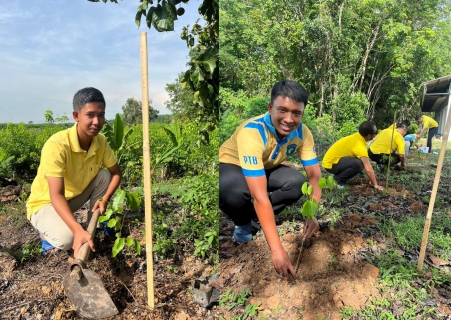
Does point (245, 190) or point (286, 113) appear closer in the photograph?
point (286, 113)

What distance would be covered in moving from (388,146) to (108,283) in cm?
305

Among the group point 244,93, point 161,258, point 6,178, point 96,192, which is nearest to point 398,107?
point 244,93

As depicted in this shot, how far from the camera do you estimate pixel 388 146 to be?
11.3ft

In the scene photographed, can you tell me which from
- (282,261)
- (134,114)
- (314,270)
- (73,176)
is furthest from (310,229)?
(134,114)

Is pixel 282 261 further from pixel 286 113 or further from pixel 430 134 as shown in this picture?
pixel 430 134

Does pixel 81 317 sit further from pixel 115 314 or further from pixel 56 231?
pixel 56 231

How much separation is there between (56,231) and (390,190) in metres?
2.66

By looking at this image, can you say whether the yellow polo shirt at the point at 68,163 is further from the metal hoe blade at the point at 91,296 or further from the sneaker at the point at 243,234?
the sneaker at the point at 243,234

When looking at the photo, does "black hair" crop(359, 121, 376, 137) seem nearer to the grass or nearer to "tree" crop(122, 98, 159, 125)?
the grass

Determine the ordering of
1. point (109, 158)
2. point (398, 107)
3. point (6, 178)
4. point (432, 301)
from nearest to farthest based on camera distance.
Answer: point (432, 301), point (109, 158), point (398, 107), point (6, 178)

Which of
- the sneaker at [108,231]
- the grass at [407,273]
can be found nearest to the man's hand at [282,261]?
the grass at [407,273]

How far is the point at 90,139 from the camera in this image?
1.95m

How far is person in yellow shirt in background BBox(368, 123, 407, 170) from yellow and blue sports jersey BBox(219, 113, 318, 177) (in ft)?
6.12

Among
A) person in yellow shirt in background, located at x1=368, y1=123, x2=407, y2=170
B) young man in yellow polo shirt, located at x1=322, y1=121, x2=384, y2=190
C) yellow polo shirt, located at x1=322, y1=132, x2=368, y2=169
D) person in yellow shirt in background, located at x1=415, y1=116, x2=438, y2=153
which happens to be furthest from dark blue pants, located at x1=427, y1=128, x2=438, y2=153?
yellow polo shirt, located at x1=322, y1=132, x2=368, y2=169
